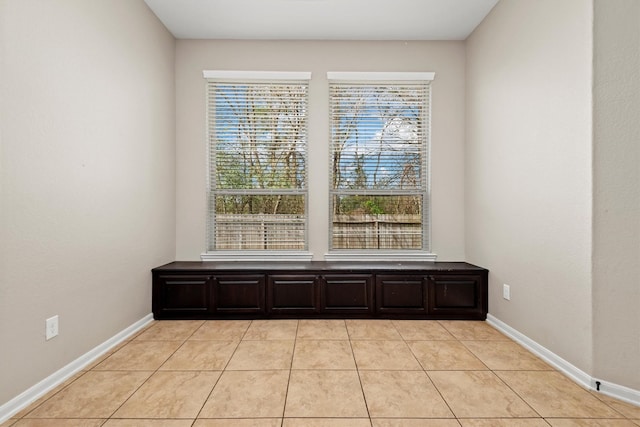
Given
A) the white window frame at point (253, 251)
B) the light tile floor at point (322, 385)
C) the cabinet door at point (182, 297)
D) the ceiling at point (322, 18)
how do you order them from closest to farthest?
the light tile floor at point (322, 385) < the ceiling at point (322, 18) < the cabinet door at point (182, 297) < the white window frame at point (253, 251)

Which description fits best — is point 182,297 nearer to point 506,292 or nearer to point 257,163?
point 257,163

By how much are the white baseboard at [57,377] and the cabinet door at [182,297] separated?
37 cm

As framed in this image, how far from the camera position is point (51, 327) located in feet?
6.89

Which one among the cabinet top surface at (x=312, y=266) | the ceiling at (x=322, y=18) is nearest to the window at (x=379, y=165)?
the cabinet top surface at (x=312, y=266)

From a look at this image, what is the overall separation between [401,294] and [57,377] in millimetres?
2835

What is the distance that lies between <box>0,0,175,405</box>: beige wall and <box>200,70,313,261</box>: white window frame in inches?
21.9

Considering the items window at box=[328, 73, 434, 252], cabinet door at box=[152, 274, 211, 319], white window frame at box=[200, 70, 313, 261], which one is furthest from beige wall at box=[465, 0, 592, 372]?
cabinet door at box=[152, 274, 211, 319]

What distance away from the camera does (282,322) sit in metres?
3.33

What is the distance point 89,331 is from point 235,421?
1453 millimetres

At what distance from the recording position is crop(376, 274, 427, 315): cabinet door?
3.40 m

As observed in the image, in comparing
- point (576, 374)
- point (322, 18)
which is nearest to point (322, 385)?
point (576, 374)

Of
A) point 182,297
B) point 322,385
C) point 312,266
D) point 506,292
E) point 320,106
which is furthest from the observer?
point 320,106

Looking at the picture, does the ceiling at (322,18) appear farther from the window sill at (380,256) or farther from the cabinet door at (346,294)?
the cabinet door at (346,294)

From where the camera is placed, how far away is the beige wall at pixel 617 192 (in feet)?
6.47
